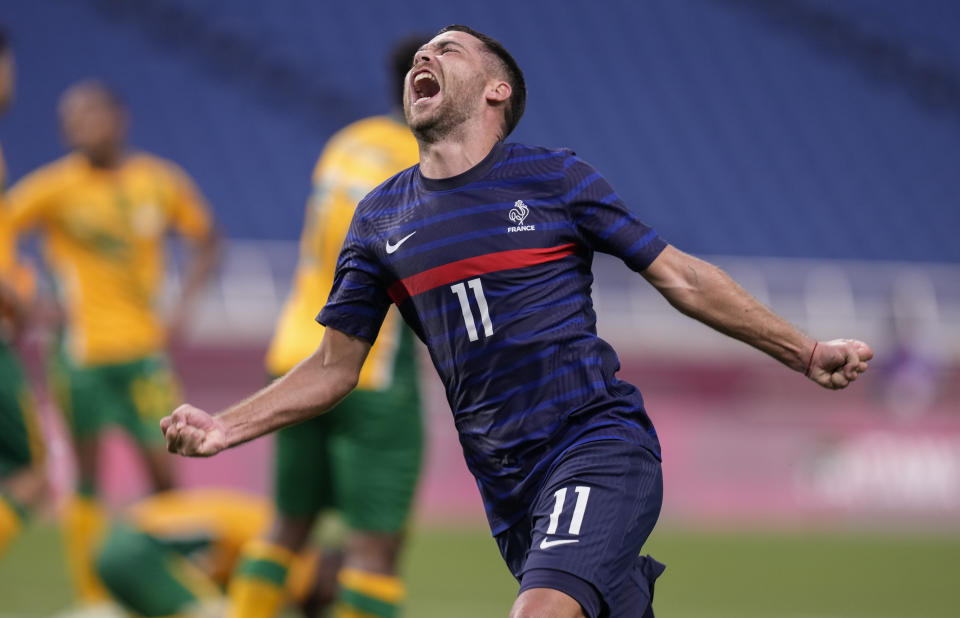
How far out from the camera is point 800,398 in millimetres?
13352

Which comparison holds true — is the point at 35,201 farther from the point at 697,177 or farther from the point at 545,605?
the point at 697,177

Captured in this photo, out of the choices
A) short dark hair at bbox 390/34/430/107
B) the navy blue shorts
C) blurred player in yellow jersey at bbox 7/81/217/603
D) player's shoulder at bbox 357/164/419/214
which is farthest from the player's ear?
blurred player in yellow jersey at bbox 7/81/217/603

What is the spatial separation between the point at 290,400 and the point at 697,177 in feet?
55.5

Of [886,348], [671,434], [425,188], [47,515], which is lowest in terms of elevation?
[425,188]

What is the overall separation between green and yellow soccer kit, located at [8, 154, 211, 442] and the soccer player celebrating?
3.98 metres

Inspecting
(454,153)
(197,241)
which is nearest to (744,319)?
(454,153)

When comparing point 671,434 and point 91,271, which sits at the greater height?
point 671,434

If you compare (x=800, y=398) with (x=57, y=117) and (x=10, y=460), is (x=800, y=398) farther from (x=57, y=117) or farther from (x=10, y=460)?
(x=57, y=117)

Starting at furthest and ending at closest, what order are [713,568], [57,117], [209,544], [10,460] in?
[57,117] → [713,568] → [209,544] → [10,460]

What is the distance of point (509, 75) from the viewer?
3523mm

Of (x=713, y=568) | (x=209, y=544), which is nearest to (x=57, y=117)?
(x=713, y=568)

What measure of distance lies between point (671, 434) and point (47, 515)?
5.79 m

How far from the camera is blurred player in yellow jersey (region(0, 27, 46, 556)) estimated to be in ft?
17.2

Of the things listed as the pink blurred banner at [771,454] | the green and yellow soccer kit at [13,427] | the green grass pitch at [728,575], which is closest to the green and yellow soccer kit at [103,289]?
the green grass pitch at [728,575]
